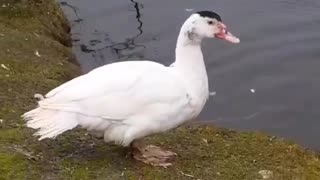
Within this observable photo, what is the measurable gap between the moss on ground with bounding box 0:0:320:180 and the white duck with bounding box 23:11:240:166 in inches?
12.1

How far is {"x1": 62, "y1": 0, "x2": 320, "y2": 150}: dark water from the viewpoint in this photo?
32.7 feet

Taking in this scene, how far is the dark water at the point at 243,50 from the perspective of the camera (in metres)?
9.96

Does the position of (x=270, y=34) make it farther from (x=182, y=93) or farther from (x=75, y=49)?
(x=182, y=93)

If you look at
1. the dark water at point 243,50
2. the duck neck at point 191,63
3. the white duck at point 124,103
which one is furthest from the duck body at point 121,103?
the dark water at point 243,50

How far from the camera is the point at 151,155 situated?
21.5ft

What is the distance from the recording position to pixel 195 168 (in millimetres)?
6473

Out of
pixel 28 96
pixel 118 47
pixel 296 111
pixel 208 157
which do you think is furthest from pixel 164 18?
pixel 208 157

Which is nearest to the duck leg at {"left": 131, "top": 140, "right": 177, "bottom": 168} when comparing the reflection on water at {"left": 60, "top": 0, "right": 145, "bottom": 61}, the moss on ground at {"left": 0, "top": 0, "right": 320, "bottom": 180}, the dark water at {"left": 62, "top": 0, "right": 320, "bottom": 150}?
the moss on ground at {"left": 0, "top": 0, "right": 320, "bottom": 180}

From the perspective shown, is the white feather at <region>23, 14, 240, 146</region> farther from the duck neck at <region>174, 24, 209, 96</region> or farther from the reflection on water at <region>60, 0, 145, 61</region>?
the reflection on water at <region>60, 0, 145, 61</region>

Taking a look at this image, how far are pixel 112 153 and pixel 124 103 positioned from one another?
77 cm

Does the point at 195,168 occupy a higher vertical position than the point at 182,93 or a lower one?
lower

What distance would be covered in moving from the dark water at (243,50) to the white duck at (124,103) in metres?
3.46

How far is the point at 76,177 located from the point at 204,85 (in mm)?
1296

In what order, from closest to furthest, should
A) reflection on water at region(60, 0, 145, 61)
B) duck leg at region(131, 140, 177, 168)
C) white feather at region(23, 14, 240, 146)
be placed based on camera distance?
white feather at region(23, 14, 240, 146)
duck leg at region(131, 140, 177, 168)
reflection on water at region(60, 0, 145, 61)
